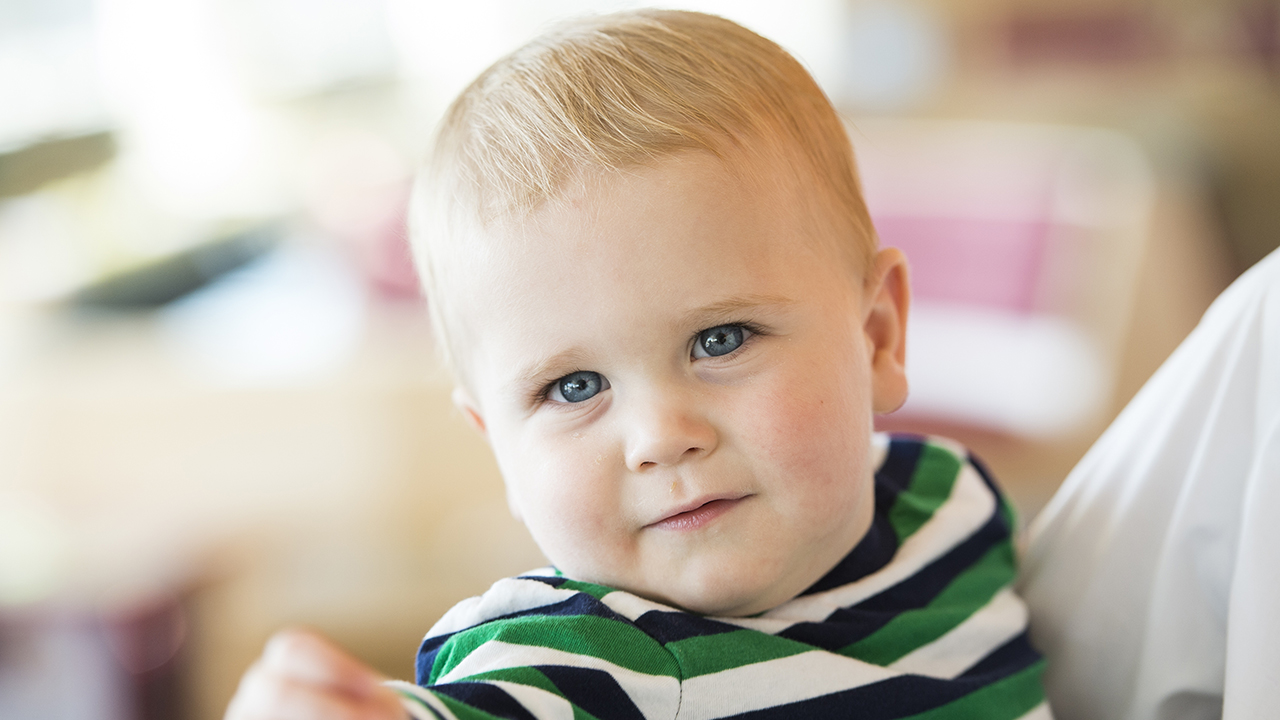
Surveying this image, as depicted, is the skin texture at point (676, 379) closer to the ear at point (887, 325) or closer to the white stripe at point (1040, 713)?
the ear at point (887, 325)

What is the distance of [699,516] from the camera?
0.65 m

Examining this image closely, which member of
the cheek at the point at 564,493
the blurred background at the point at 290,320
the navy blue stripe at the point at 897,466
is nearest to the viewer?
the cheek at the point at 564,493

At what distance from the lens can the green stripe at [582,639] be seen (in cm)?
61

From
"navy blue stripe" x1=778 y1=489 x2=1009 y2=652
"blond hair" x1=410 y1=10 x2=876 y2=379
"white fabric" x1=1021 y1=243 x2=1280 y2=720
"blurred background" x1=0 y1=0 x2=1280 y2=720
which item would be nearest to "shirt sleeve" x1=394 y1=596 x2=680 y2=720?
"navy blue stripe" x1=778 y1=489 x2=1009 y2=652

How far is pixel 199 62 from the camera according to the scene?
11.1 ft

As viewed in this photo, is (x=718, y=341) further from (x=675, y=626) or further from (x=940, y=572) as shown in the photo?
(x=940, y=572)

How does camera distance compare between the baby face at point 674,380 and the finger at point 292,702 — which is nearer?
the finger at point 292,702

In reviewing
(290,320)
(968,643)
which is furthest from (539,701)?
(290,320)

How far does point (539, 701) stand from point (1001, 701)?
0.35 metres

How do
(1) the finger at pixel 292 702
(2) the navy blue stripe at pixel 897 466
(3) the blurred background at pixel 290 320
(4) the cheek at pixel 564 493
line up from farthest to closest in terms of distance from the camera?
1. (3) the blurred background at pixel 290 320
2. (2) the navy blue stripe at pixel 897 466
3. (4) the cheek at pixel 564 493
4. (1) the finger at pixel 292 702

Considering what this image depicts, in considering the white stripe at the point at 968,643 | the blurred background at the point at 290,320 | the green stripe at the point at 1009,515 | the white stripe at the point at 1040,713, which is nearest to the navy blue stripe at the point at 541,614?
the white stripe at the point at 968,643

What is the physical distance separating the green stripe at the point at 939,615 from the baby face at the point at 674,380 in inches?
3.2

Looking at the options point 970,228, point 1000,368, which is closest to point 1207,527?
point 1000,368

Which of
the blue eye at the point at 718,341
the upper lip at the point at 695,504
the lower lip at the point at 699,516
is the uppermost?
the blue eye at the point at 718,341
